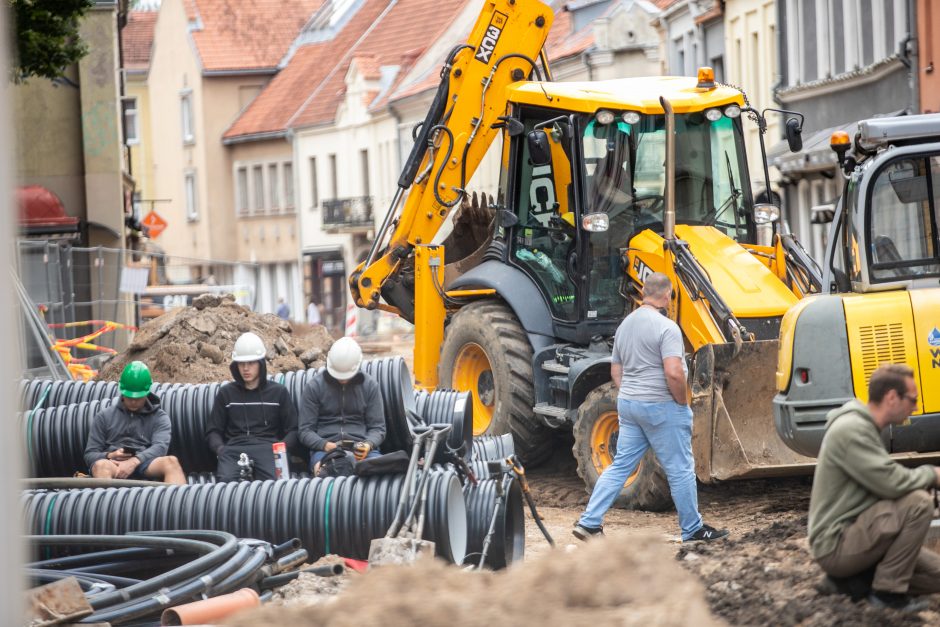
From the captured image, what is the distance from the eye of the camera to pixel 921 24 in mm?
23391

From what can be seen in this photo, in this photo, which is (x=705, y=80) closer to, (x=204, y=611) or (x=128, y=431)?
(x=128, y=431)

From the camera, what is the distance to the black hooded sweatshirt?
441 inches

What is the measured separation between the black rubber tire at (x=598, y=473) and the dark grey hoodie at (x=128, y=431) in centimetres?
312

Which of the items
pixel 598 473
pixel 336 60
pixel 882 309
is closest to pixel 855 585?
pixel 882 309

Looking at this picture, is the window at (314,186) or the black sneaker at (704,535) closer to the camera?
the black sneaker at (704,535)

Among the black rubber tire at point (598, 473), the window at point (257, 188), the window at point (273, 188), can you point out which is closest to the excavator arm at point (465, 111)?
the black rubber tire at point (598, 473)

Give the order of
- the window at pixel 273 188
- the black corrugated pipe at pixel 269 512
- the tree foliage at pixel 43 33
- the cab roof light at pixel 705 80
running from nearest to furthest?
the black corrugated pipe at pixel 269 512, the cab roof light at pixel 705 80, the tree foliage at pixel 43 33, the window at pixel 273 188

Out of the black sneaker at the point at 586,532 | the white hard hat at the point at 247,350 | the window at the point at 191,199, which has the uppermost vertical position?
the window at the point at 191,199

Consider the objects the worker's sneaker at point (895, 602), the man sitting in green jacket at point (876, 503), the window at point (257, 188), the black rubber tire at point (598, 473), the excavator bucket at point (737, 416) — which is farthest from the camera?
the window at point (257, 188)

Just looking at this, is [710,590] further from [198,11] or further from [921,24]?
[198,11]

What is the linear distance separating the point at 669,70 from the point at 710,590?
32479mm

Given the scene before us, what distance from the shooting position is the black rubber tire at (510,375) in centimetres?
1330

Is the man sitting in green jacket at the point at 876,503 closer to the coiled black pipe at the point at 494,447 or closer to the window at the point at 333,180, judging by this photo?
the coiled black pipe at the point at 494,447

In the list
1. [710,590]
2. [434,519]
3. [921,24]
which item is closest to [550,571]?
[710,590]
